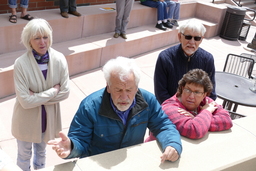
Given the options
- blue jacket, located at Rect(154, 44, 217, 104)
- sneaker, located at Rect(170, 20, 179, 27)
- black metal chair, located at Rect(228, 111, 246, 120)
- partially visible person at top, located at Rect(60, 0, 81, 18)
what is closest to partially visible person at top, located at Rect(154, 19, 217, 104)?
blue jacket, located at Rect(154, 44, 217, 104)

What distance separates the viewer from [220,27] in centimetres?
872

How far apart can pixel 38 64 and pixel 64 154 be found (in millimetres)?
1146

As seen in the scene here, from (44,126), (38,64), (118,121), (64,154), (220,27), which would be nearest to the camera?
(64,154)

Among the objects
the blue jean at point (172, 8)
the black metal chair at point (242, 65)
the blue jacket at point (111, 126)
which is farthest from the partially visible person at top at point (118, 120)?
the blue jean at point (172, 8)

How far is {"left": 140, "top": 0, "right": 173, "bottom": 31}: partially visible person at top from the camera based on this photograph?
7250 millimetres

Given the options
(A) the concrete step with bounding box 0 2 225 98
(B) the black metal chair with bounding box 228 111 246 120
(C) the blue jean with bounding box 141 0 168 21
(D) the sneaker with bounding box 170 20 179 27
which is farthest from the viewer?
(D) the sneaker with bounding box 170 20 179 27

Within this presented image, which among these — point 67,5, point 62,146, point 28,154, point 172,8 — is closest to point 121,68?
point 62,146

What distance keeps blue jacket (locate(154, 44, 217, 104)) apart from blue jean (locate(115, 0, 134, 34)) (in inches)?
140

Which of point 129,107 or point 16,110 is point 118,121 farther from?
point 16,110

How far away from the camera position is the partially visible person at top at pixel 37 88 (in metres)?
2.36

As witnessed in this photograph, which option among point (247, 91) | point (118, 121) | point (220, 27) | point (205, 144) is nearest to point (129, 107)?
point (118, 121)

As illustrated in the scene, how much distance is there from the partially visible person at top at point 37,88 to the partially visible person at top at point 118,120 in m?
0.82

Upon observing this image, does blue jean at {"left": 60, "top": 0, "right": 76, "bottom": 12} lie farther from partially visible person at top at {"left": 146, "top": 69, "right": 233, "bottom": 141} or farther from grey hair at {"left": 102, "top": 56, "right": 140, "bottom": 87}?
grey hair at {"left": 102, "top": 56, "right": 140, "bottom": 87}

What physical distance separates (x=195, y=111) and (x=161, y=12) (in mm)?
5559
